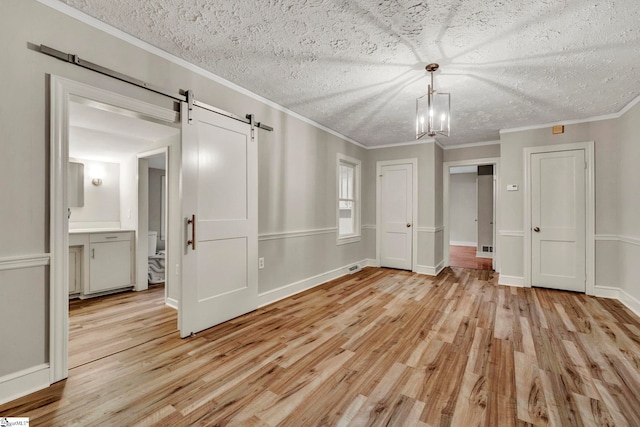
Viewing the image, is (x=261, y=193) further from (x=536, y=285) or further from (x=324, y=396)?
(x=536, y=285)

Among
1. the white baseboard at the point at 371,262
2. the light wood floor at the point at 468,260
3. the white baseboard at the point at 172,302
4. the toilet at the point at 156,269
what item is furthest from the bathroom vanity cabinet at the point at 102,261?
the light wood floor at the point at 468,260

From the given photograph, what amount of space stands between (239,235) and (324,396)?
1770 millimetres

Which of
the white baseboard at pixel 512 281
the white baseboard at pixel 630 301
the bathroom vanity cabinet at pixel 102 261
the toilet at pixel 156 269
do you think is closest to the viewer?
the white baseboard at pixel 630 301

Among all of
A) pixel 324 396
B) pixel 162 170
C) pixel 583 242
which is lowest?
pixel 324 396

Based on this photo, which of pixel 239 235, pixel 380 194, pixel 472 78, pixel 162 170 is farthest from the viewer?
pixel 162 170

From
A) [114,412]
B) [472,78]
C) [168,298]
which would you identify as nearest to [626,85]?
[472,78]

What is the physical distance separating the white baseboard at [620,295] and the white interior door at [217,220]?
4.38 metres

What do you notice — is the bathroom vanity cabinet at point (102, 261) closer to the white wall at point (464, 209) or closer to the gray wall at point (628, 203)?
the gray wall at point (628, 203)

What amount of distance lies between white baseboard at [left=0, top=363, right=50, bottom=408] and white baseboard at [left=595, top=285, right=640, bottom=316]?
5.48 metres

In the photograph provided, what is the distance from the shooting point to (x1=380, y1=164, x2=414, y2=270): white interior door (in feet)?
17.3

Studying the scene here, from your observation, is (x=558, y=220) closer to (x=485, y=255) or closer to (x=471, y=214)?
(x=485, y=255)

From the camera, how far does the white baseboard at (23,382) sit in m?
1.60

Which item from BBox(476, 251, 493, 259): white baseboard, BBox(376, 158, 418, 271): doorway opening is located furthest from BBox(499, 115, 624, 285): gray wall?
BBox(476, 251, 493, 259): white baseboard

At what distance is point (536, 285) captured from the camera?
4195 mm
